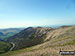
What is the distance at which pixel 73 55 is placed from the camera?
1641 inches

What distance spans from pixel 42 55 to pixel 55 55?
7.71 meters

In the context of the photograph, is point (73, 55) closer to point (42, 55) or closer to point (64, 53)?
point (64, 53)

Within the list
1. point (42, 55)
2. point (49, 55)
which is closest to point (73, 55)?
point (49, 55)

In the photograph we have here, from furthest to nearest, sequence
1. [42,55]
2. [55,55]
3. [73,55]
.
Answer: [42,55], [55,55], [73,55]

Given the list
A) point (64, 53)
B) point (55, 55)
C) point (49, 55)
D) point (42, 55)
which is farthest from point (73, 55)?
point (42, 55)

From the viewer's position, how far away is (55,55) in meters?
45.2

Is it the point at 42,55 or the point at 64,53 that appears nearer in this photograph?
the point at 64,53

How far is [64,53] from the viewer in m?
44.2

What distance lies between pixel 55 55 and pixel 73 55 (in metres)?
7.69

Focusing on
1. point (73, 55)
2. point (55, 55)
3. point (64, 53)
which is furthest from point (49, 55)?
point (73, 55)

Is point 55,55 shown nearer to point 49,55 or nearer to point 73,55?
point 49,55

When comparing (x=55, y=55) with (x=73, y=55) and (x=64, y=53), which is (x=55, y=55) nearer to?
(x=64, y=53)

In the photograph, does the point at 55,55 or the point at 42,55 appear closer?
the point at 55,55

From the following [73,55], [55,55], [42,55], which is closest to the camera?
[73,55]
